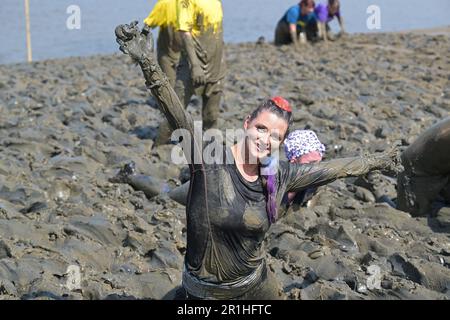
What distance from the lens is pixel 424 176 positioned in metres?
5.66

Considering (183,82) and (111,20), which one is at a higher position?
(111,20)

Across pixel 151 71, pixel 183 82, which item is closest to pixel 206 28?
pixel 183 82

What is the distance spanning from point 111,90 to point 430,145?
6.43 meters

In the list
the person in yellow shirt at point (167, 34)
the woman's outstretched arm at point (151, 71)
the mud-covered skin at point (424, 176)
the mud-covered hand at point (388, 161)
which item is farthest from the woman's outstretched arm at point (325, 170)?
the person in yellow shirt at point (167, 34)

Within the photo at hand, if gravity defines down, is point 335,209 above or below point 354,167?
below

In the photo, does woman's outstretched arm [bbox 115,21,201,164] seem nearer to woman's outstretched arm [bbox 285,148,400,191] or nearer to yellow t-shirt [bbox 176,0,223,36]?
woman's outstretched arm [bbox 285,148,400,191]

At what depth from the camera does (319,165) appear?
3.41m

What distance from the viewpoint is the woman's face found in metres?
3.10

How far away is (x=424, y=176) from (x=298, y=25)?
455 inches

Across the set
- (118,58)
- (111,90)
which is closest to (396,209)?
(111,90)

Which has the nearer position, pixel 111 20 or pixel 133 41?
pixel 133 41

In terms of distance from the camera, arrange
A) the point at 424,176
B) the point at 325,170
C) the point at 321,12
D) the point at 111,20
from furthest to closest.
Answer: the point at 111,20
the point at 321,12
the point at 424,176
the point at 325,170

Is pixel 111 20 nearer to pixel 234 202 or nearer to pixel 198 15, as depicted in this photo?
pixel 198 15

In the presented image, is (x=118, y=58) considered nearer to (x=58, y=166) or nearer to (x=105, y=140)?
(x=105, y=140)
